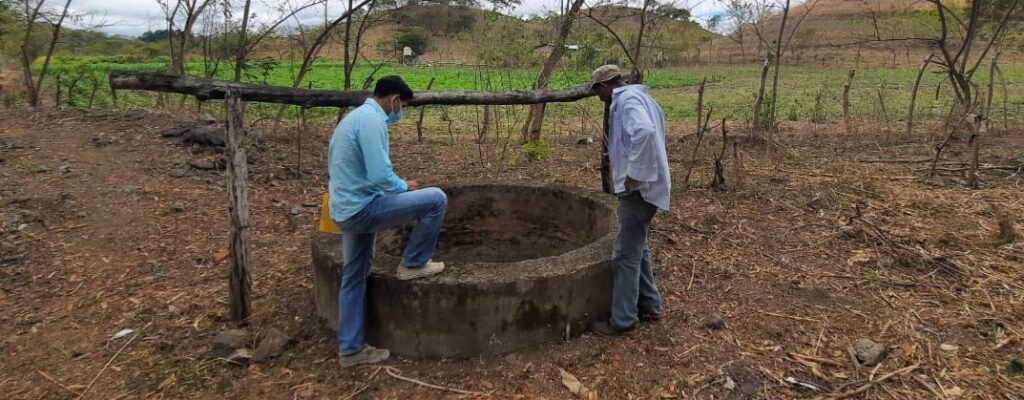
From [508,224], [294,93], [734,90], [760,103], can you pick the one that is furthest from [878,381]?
[734,90]

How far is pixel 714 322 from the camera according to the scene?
391 cm

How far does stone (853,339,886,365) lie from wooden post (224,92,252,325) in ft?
11.7

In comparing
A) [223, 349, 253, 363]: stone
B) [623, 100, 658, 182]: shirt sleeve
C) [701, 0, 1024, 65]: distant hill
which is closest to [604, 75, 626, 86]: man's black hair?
[623, 100, 658, 182]: shirt sleeve

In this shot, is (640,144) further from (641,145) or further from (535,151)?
(535,151)

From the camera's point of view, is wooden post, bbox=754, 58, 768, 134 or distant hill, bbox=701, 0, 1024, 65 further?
distant hill, bbox=701, 0, 1024, 65

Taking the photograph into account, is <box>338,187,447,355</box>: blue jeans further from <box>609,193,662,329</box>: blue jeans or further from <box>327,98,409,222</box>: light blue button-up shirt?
<box>609,193,662,329</box>: blue jeans

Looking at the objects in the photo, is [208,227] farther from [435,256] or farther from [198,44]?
[198,44]

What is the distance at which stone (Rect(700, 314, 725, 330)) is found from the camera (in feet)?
12.8

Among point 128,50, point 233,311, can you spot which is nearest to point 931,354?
point 233,311

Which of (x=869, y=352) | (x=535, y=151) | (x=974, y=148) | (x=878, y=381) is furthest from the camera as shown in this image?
(x=535, y=151)

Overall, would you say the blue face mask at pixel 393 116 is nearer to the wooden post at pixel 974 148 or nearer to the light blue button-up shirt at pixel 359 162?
the light blue button-up shirt at pixel 359 162

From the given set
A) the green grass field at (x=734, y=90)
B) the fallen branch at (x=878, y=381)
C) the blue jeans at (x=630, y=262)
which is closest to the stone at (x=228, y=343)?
the blue jeans at (x=630, y=262)

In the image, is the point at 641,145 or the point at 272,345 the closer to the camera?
the point at 641,145

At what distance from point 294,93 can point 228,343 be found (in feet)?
5.21
